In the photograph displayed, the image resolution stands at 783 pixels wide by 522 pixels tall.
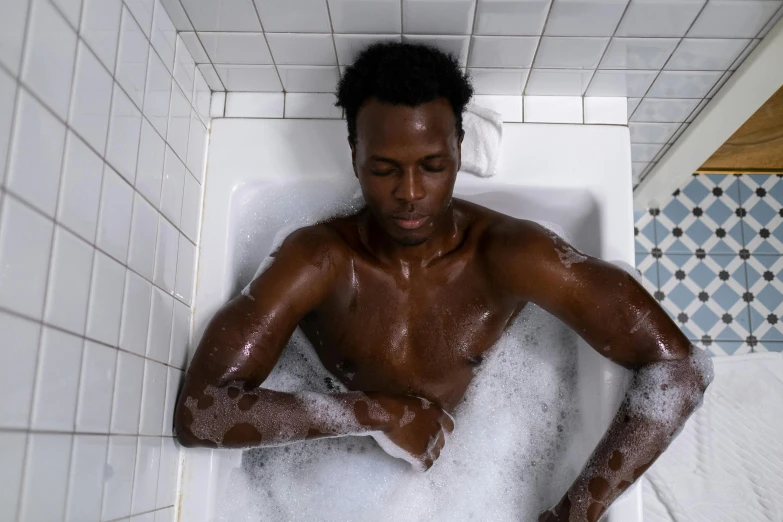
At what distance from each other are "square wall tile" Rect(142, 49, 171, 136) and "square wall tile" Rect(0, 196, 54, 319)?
331 millimetres

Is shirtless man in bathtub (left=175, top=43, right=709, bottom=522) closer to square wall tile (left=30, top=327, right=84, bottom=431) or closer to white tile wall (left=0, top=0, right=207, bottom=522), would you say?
white tile wall (left=0, top=0, right=207, bottom=522)

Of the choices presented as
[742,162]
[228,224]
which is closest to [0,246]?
[228,224]

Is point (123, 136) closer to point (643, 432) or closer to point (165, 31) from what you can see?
point (165, 31)

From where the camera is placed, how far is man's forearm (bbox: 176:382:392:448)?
0.96 m

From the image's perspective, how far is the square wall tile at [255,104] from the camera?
1225 millimetres

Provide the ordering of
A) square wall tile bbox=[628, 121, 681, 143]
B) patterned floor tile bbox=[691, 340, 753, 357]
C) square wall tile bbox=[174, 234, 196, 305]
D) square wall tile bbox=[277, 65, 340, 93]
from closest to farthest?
square wall tile bbox=[174, 234, 196, 305] → square wall tile bbox=[277, 65, 340, 93] → square wall tile bbox=[628, 121, 681, 143] → patterned floor tile bbox=[691, 340, 753, 357]

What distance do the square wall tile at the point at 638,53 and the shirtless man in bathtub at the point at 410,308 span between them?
0.28 metres

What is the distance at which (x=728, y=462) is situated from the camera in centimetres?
149

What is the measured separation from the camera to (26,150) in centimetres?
60

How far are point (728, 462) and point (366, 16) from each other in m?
1.34

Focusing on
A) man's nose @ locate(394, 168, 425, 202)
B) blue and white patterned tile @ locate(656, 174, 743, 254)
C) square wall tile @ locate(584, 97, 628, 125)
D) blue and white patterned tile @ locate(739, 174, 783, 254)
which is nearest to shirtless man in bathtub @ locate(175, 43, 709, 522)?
man's nose @ locate(394, 168, 425, 202)

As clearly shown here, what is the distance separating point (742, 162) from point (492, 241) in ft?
3.75

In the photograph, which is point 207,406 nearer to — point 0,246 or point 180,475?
point 180,475

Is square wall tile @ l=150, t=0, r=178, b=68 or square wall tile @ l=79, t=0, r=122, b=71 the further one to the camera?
square wall tile @ l=150, t=0, r=178, b=68
